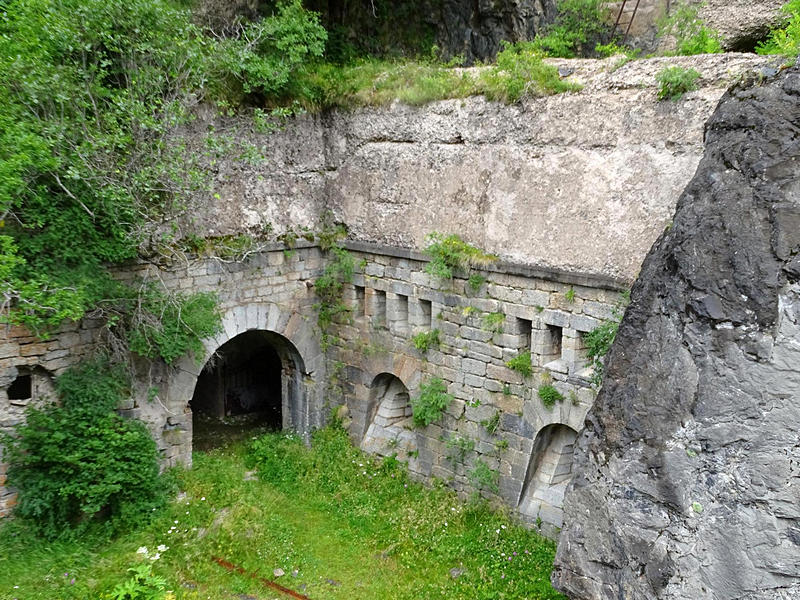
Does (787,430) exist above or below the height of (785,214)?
below

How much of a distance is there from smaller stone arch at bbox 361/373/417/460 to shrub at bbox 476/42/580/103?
12.3 ft

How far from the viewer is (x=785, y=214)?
13.3 ft

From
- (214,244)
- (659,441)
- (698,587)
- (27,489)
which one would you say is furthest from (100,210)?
(698,587)

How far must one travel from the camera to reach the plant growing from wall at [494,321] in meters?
7.74

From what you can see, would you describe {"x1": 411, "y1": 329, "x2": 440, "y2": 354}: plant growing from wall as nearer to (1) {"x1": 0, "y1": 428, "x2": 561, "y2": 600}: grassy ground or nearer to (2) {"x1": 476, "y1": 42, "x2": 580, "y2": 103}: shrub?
(1) {"x1": 0, "y1": 428, "x2": 561, "y2": 600}: grassy ground

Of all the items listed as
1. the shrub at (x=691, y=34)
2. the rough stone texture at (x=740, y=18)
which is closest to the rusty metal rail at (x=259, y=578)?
the shrub at (x=691, y=34)

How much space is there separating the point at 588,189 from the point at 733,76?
1537 millimetres

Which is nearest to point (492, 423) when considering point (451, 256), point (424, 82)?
point (451, 256)

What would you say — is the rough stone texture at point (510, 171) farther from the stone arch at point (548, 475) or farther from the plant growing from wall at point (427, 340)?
the stone arch at point (548, 475)

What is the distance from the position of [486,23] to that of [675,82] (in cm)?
680

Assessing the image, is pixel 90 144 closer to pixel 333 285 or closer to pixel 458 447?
pixel 333 285

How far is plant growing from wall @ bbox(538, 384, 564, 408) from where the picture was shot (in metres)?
7.32

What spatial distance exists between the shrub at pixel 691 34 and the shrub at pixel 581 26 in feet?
4.30

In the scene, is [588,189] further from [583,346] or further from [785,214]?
[785,214]
